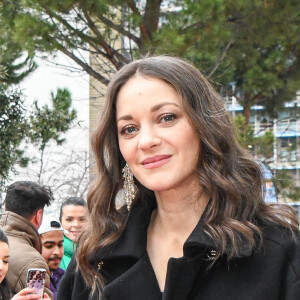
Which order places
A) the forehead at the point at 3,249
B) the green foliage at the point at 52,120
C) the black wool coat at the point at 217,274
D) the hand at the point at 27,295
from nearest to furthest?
the black wool coat at the point at 217,274
the hand at the point at 27,295
the forehead at the point at 3,249
the green foliage at the point at 52,120

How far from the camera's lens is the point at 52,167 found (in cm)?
2231

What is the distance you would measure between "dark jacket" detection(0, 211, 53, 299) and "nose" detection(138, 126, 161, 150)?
252 centimetres

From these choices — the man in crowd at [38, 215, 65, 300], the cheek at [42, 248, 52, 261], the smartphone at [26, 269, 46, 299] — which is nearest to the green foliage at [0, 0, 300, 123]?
the man in crowd at [38, 215, 65, 300]

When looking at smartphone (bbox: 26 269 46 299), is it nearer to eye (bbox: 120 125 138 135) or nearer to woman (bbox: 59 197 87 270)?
eye (bbox: 120 125 138 135)

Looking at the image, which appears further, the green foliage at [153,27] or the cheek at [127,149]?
the green foliage at [153,27]

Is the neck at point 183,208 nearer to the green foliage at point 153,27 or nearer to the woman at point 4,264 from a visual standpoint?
the woman at point 4,264

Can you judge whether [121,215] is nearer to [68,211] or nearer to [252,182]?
[252,182]

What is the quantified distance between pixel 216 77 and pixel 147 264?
10312mm

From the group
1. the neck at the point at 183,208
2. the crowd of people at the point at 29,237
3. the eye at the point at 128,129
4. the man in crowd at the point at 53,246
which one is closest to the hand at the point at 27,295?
the crowd of people at the point at 29,237

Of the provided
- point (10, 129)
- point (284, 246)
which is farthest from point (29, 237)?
point (10, 129)

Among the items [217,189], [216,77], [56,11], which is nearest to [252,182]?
[217,189]

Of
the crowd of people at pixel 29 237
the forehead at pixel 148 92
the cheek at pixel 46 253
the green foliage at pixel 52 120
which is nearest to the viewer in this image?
the forehead at pixel 148 92

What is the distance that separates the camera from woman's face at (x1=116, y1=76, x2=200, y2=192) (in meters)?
2.46

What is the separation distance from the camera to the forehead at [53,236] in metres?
6.14
